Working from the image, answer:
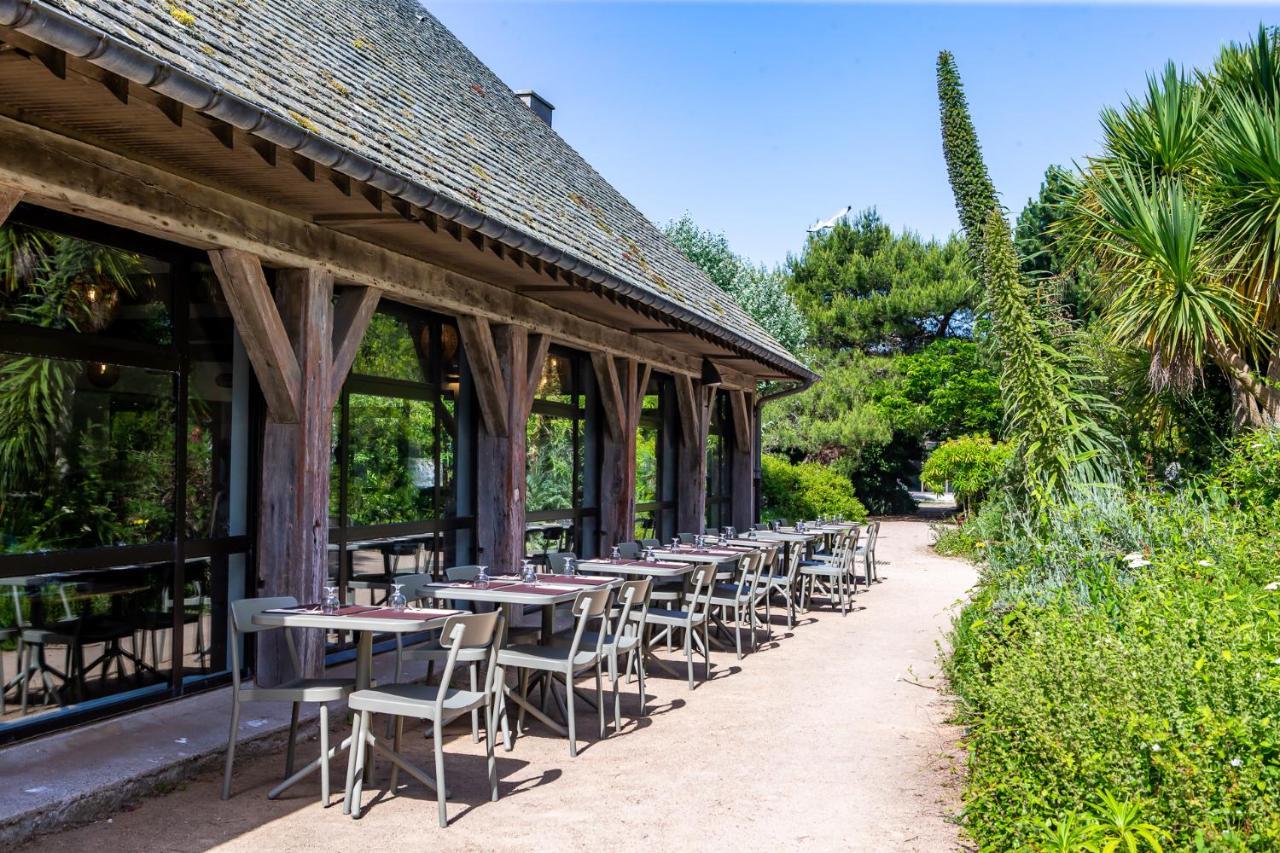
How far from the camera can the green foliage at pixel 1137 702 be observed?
3.18 meters

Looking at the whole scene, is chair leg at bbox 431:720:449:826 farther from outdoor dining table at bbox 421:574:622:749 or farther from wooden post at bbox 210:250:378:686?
wooden post at bbox 210:250:378:686

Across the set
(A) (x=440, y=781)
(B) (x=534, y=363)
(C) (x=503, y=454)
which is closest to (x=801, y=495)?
(B) (x=534, y=363)

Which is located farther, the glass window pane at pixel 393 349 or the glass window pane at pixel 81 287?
the glass window pane at pixel 393 349

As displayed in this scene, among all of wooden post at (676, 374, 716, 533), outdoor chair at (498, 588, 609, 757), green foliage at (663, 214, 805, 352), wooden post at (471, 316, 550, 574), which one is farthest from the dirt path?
green foliage at (663, 214, 805, 352)

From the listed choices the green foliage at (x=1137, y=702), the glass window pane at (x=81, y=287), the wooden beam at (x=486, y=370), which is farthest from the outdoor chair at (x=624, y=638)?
the glass window pane at (x=81, y=287)

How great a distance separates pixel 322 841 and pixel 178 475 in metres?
2.68

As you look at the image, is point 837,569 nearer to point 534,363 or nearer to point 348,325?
point 534,363

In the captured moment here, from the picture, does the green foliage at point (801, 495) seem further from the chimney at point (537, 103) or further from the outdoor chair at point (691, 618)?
the outdoor chair at point (691, 618)

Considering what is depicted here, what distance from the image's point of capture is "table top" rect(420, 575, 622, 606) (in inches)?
235

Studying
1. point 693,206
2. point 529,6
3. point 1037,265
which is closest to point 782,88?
point 529,6

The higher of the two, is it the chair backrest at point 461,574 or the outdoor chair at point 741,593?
the chair backrest at point 461,574

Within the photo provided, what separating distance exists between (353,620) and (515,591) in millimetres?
1538

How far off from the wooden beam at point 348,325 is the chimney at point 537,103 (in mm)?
9168

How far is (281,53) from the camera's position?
6.32m
